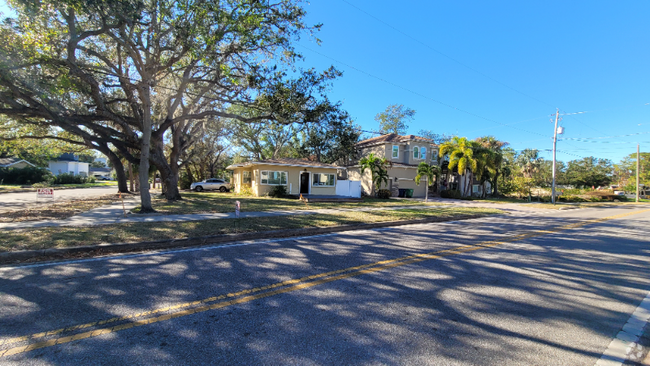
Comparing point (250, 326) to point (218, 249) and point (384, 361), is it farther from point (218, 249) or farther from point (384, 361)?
point (218, 249)

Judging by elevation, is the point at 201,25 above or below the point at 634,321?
above

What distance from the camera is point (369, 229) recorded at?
10.1 metres

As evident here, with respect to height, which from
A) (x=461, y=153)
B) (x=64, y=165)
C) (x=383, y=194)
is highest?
(x=461, y=153)

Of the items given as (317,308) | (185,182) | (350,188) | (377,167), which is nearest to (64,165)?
(185,182)

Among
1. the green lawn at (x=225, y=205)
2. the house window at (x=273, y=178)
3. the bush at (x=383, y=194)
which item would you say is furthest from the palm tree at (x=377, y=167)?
the house window at (x=273, y=178)

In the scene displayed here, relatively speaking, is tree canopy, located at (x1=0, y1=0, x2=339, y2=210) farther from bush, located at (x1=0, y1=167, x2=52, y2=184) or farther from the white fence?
bush, located at (x1=0, y1=167, x2=52, y2=184)

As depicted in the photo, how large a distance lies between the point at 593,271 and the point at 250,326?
6.49 meters

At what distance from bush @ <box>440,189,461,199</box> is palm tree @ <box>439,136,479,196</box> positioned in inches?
82.2

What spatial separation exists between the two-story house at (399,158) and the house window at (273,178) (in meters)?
8.71

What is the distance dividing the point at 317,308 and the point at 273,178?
70.0 feet

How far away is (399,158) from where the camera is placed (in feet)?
102

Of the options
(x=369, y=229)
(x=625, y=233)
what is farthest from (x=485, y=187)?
(x=369, y=229)

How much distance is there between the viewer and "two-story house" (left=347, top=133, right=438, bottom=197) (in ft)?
97.2

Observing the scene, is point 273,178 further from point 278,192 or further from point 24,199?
point 24,199
